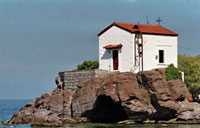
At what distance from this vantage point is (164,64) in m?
53.4

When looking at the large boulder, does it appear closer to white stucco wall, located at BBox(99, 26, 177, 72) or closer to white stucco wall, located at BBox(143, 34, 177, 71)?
white stucco wall, located at BBox(99, 26, 177, 72)

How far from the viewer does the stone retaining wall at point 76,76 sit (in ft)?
165

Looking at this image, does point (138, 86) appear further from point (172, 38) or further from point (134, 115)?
point (172, 38)

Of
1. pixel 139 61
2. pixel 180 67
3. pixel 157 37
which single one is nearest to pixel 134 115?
pixel 139 61

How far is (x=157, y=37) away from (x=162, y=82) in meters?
7.39

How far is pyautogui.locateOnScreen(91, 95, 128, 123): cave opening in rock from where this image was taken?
159 ft

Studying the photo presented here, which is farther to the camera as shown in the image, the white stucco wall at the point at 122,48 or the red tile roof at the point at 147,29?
the red tile roof at the point at 147,29

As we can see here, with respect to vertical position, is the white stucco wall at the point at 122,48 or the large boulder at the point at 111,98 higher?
the white stucco wall at the point at 122,48

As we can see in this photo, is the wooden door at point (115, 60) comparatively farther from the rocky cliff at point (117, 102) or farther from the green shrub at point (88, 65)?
the rocky cliff at point (117, 102)

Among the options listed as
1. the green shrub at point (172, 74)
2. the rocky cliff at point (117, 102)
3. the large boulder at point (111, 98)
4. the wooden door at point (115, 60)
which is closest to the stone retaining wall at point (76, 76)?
the rocky cliff at point (117, 102)

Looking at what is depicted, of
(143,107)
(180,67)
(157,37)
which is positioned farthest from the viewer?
(180,67)

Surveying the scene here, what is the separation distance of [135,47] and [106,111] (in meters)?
7.55

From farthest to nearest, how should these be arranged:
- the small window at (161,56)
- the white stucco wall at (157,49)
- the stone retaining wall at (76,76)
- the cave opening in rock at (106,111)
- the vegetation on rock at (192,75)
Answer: the vegetation on rock at (192,75) < the small window at (161,56) < the white stucco wall at (157,49) < the stone retaining wall at (76,76) < the cave opening in rock at (106,111)

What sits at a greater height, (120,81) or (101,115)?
(120,81)
